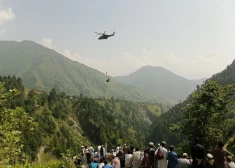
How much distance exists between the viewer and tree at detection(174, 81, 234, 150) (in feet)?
85.5

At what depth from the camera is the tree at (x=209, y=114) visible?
26.1 meters

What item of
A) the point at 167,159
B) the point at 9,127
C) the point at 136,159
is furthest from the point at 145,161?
the point at 9,127

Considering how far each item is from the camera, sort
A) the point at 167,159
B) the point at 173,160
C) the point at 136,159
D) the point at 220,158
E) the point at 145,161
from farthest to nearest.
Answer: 1. the point at 136,159
2. the point at 145,161
3. the point at 167,159
4. the point at 173,160
5. the point at 220,158

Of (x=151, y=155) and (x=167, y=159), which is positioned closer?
(x=167, y=159)

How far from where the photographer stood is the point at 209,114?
26.1 meters

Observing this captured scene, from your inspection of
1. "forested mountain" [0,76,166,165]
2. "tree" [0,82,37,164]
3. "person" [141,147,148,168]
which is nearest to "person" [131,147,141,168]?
"person" [141,147,148,168]

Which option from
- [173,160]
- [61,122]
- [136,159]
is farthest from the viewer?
[61,122]

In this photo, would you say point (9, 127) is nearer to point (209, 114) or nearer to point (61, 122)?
point (209, 114)

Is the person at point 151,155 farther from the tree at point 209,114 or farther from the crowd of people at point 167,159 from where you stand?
the tree at point 209,114

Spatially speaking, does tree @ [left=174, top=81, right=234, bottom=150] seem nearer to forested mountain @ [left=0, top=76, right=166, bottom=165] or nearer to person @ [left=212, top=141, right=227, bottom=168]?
person @ [left=212, top=141, right=227, bottom=168]

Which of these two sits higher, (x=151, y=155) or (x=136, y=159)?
(x=151, y=155)

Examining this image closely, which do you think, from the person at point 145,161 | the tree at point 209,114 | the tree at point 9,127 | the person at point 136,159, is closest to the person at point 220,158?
the person at point 145,161

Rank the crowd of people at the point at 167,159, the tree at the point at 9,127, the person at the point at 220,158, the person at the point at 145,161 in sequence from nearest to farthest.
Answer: the tree at the point at 9,127, the crowd of people at the point at 167,159, the person at the point at 220,158, the person at the point at 145,161

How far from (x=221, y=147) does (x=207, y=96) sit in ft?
59.5
